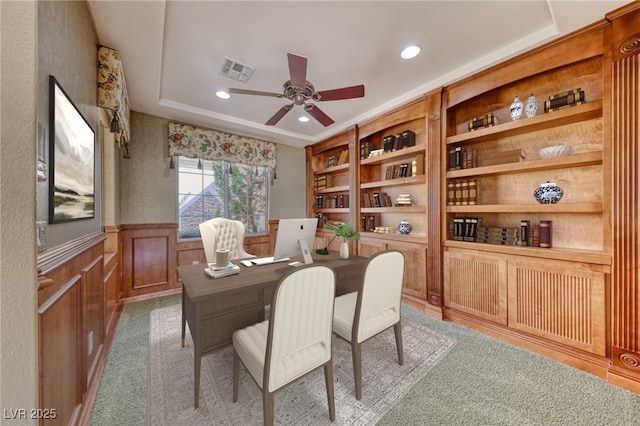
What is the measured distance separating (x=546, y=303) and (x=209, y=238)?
3.49 metres

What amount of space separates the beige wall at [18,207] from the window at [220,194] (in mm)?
3130

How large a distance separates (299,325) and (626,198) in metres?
2.39

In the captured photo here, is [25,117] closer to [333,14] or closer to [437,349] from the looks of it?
[333,14]

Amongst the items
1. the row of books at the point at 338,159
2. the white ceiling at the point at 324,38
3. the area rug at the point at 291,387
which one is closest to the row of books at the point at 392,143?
the row of books at the point at 338,159

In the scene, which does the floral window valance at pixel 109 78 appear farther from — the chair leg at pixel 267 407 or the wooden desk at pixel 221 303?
the chair leg at pixel 267 407

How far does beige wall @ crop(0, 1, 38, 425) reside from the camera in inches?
29.1

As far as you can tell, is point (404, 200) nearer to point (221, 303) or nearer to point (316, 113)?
point (316, 113)

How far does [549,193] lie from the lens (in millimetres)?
2080

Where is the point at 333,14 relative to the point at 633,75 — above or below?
above

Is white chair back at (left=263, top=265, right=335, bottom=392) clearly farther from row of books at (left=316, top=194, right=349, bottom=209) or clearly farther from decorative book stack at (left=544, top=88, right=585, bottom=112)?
row of books at (left=316, top=194, right=349, bottom=209)

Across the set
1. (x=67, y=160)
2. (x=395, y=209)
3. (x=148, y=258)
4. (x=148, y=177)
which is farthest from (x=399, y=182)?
(x=148, y=258)

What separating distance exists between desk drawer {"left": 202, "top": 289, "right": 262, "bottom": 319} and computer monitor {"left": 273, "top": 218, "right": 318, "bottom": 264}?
0.40 m

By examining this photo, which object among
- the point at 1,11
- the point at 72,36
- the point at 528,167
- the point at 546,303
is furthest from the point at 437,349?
the point at 72,36

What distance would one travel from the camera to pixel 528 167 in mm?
2135
